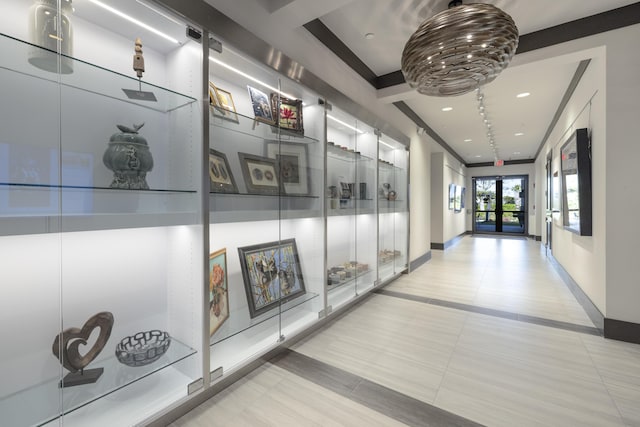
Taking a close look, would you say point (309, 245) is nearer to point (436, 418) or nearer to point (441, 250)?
point (436, 418)

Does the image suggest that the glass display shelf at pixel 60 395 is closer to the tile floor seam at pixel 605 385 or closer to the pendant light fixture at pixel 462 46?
the tile floor seam at pixel 605 385

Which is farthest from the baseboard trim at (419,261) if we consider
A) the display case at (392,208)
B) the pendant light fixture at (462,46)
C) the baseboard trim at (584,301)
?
the pendant light fixture at (462,46)

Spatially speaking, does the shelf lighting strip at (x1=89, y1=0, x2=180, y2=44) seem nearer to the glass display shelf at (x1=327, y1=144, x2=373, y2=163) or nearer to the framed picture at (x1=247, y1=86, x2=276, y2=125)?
the framed picture at (x1=247, y1=86, x2=276, y2=125)

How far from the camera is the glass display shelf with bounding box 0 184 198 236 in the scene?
110 cm

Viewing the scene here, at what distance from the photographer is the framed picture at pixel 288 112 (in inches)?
91.7

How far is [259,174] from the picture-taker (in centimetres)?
215

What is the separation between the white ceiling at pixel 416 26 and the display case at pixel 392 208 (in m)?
0.90

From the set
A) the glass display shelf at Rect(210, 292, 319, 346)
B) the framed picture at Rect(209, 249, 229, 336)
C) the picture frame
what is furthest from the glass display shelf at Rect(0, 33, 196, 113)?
the glass display shelf at Rect(210, 292, 319, 346)

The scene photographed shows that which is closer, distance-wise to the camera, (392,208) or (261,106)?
(261,106)

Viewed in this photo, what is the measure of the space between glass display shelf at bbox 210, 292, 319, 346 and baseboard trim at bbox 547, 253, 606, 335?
3.08 m

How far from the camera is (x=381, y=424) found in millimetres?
1553

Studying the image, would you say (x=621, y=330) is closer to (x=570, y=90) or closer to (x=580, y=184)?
(x=580, y=184)

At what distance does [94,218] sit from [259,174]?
109cm

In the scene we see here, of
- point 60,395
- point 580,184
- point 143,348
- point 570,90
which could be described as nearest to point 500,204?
point 570,90
